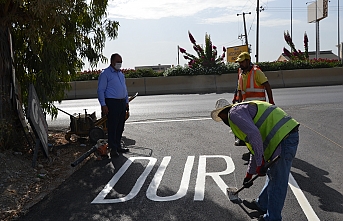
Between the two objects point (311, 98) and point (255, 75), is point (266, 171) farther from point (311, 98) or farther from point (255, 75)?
point (311, 98)

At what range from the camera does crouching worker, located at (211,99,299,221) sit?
4.45 meters

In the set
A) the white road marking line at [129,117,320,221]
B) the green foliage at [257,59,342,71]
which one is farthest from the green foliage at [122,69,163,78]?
the white road marking line at [129,117,320,221]

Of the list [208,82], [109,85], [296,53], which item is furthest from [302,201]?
[296,53]

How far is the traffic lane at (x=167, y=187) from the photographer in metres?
5.30

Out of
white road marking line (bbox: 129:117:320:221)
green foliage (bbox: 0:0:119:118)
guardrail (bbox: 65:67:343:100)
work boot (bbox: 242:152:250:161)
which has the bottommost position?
white road marking line (bbox: 129:117:320:221)

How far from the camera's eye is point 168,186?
632 centimetres

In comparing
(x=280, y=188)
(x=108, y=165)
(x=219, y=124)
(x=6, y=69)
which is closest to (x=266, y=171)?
(x=280, y=188)

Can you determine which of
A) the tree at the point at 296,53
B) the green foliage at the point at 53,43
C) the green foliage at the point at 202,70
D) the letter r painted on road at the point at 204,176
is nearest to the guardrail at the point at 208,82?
the green foliage at the point at 202,70

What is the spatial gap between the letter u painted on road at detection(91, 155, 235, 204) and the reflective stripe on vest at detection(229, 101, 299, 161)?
→ 4.71 feet

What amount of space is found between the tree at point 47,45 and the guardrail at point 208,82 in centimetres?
1145

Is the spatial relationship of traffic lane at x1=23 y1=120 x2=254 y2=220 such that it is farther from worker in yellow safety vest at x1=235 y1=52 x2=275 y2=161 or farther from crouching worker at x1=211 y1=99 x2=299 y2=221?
worker in yellow safety vest at x1=235 y1=52 x2=275 y2=161

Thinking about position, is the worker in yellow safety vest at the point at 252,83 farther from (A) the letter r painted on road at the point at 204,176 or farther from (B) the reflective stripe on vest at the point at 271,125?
(B) the reflective stripe on vest at the point at 271,125

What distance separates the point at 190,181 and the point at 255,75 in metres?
2.01

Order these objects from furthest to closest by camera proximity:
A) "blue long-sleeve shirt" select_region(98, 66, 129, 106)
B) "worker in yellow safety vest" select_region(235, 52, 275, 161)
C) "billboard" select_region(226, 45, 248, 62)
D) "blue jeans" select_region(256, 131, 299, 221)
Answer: "billboard" select_region(226, 45, 248, 62), "blue long-sleeve shirt" select_region(98, 66, 129, 106), "worker in yellow safety vest" select_region(235, 52, 275, 161), "blue jeans" select_region(256, 131, 299, 221)
